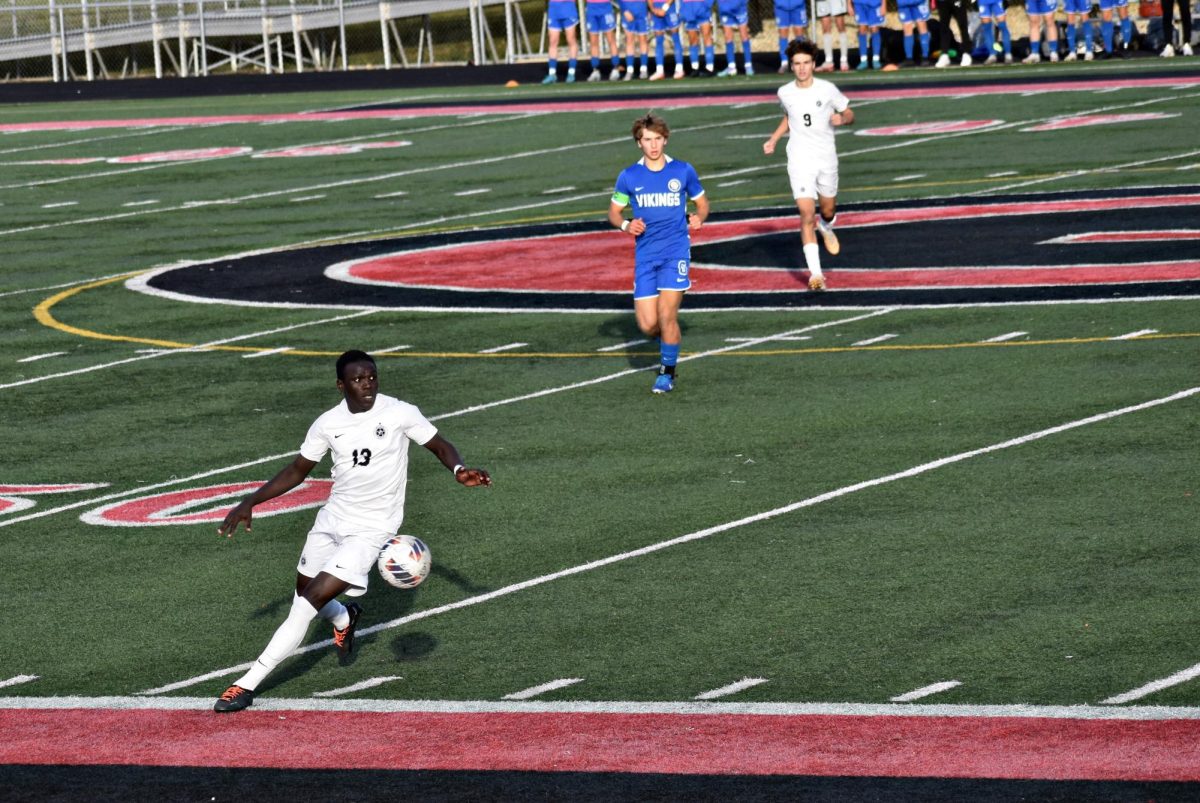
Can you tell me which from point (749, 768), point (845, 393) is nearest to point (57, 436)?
point (845, 393)

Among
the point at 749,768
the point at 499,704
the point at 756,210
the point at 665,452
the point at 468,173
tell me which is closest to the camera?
the point at 749,768

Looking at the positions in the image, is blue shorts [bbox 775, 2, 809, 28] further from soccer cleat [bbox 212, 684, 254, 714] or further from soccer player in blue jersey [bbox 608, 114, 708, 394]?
soccer cleat [bbox 212, 684, 254, 714]

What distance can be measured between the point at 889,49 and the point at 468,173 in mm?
16436

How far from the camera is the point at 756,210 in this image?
28.6 m

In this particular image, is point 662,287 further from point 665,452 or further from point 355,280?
point 355,280

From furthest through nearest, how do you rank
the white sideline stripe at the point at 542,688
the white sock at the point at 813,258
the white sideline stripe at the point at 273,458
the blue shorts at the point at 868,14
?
1. the blue shorts at the point at 868,14
2. the white sock at the point at 813,258
3. the white sideline stripe at the point at 273,458
4. the white sideline stripe at the point at 542,688

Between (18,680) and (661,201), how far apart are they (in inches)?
302

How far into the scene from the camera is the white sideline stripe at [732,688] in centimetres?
975

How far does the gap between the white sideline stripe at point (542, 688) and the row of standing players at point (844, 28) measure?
36232 mm

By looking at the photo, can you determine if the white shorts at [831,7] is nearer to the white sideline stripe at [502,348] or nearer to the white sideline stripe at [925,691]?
the white sideline stripe at [502,348]

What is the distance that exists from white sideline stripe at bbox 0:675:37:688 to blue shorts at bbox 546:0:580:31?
38086mm

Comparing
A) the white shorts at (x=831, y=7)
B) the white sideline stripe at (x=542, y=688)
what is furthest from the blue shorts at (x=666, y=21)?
the white sideline stripe at (x=542, y=688)

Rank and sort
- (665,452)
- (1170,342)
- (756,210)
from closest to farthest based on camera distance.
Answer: (665,452) < (1170,342) < (756,210)

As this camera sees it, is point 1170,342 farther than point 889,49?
No
